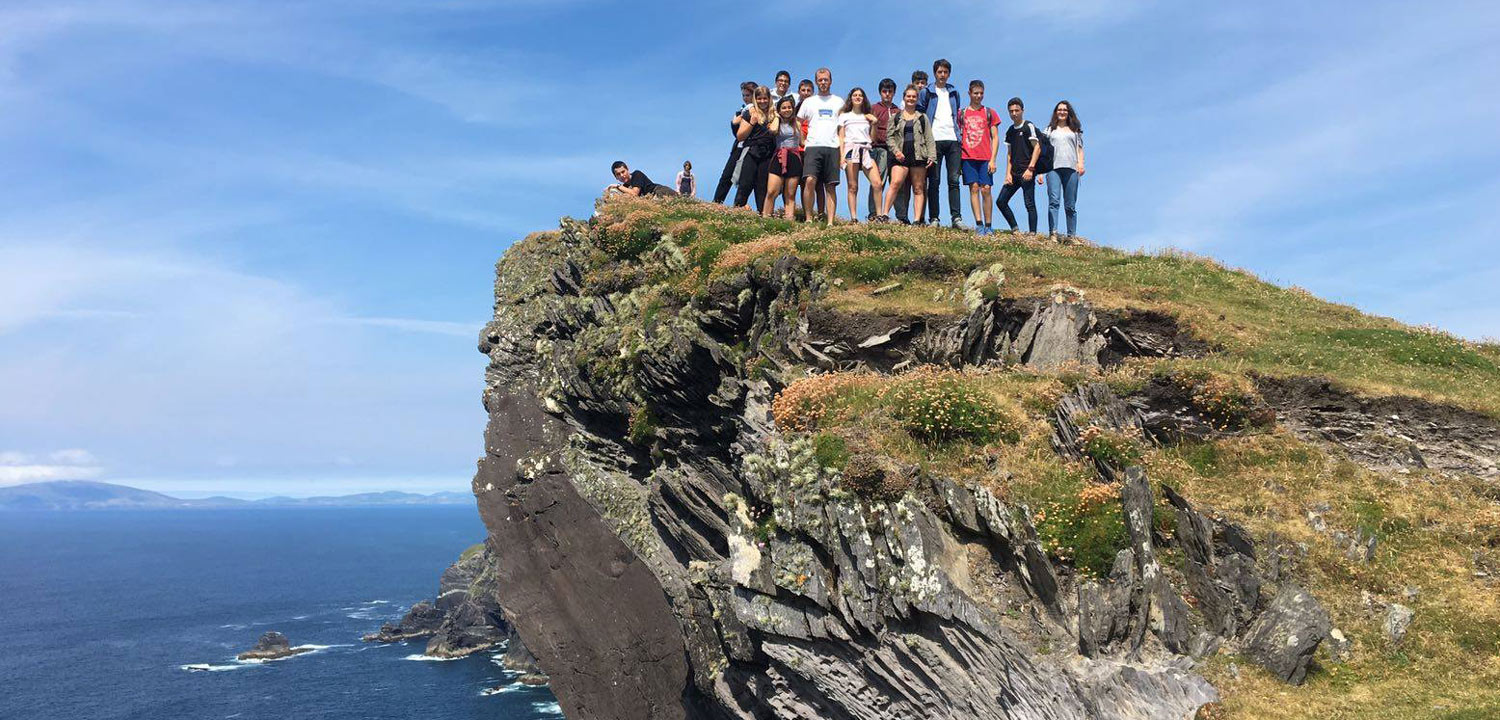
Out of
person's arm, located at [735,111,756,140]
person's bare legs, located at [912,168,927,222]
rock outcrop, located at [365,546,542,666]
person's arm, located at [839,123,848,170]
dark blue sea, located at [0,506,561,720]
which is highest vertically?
person's arm, located at [735,111,756,140]

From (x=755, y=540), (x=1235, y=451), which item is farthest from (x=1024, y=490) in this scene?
(x=755, y=540)

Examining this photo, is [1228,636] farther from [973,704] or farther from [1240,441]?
[1240,441]

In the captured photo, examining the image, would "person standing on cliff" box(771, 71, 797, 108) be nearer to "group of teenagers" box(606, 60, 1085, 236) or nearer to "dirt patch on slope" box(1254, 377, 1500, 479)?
"group of teenagers" box(606, 60, 1085, 236)

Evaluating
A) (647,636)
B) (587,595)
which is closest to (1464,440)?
(647,636)

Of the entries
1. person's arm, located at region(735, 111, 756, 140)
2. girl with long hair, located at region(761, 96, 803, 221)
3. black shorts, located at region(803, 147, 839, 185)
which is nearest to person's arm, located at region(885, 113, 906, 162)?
black shorts, located at region(803, 147, 839, 185)

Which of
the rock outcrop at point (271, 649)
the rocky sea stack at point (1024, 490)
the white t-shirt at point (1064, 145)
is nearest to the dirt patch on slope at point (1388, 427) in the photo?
the rocky sea stack at point (1024, 490)

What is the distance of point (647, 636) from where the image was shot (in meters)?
32.8

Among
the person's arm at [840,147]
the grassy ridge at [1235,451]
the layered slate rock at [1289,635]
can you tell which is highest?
the person's arm at [840,147]

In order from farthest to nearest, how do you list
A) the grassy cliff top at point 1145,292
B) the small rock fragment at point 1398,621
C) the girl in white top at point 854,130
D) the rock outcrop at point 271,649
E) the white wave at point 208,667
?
the rock outcrop at point 271,649 < the white wave at point 208,667 < the girl in white top at point 854,130 < the grassy cliff top at point 1145,292 < the small rock fragment at point 1398,621

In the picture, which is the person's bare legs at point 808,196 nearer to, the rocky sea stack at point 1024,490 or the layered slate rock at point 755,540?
the rocky sea stack at point 1024,490

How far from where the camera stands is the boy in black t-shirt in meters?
30.3

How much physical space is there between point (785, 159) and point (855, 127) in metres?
3.70

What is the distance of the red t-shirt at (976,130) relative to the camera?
30.6 m

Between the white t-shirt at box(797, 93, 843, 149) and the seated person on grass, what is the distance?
11.9 meters
